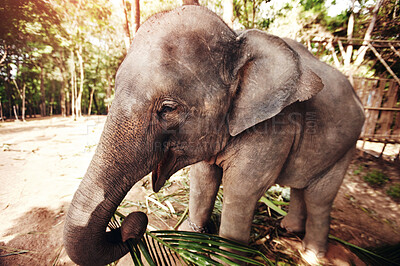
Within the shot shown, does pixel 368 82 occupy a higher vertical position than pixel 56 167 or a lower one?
higher

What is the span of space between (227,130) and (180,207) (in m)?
1.50

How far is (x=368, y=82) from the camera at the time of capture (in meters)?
4.24

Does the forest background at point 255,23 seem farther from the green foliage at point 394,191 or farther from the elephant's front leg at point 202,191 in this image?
the green foliage at point 394,191

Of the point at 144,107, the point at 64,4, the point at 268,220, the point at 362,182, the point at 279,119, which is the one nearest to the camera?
the point at 144,107

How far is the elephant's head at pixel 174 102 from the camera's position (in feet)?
2.60

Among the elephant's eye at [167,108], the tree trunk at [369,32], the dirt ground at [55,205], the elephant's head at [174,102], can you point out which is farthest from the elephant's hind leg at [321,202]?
the tree trunk at [369,32]

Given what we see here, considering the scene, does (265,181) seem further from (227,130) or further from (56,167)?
(56,167)

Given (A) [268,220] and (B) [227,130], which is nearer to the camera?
(B) [227,130]

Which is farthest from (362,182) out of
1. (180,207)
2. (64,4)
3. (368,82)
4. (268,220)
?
(64,4)

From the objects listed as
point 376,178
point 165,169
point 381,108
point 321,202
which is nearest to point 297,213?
point 321,202

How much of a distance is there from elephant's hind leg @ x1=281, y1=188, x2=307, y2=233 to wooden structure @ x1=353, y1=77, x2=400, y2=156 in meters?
3.68

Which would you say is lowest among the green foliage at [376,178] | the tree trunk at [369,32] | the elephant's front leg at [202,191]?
the green foliage at [376,178]

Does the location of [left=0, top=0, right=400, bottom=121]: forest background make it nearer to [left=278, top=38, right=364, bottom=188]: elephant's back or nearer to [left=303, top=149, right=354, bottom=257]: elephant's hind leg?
[left=278, top=38, right=364, bottom=188]: elephant's back

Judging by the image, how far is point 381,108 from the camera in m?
4.28
